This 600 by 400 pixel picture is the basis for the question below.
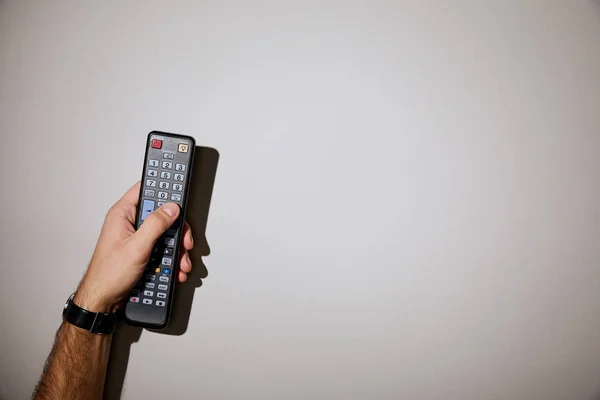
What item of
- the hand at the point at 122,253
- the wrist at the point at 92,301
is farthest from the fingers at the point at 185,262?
the wrist at the point at 92,301

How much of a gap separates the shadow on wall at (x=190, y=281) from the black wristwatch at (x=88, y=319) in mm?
58

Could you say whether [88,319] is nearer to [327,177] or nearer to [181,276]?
[181,276]

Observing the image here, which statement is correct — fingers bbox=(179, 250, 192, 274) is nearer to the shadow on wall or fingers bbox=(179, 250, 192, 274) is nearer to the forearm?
the shadow on wall

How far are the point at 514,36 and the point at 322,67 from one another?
12.7 inches

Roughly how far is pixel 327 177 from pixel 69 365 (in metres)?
0.51

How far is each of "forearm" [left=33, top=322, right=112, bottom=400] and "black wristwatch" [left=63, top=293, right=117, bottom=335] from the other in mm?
14

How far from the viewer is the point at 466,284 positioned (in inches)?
24.7

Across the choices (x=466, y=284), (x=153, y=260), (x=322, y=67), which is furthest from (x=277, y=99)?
(x=466, y=284)

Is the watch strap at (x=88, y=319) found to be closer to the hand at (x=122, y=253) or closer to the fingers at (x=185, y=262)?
the hand at (x=122, y=253)

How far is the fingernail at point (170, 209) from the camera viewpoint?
52cm

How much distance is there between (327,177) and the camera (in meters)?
0.58

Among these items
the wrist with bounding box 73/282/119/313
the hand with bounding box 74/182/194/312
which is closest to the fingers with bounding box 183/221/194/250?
the hand with bounding box 74/182/194/312

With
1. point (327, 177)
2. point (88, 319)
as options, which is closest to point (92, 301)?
point (88, 319)

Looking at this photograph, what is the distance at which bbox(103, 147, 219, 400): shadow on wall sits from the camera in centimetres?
57
